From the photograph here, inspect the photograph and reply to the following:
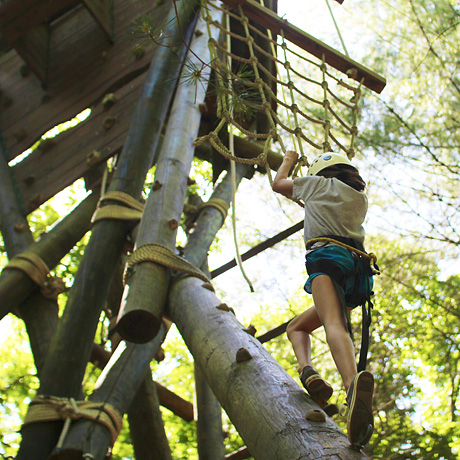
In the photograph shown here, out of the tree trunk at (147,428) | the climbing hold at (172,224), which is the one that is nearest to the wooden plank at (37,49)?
the climbing hold at (172,224)

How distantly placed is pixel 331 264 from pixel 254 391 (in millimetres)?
648

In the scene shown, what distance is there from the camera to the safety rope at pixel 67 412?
8.43 feet

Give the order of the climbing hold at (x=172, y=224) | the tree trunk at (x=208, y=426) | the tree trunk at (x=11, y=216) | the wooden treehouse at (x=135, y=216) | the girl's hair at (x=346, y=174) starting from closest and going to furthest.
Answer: the wooden treehouse at (x=135, y=216) → the girl's hair at (x=346, y=174) → the climbing hold at (x=172, y=224) → the tree trunk at (x=208, y=426) → the tree trunk at (x=11, y=216)

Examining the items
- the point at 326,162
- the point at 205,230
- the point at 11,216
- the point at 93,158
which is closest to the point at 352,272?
the point at 326,162

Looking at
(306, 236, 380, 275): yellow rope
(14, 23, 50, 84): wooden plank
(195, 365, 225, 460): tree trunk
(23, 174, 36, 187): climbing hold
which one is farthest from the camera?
(14, 23, 50, 84): wooden plank

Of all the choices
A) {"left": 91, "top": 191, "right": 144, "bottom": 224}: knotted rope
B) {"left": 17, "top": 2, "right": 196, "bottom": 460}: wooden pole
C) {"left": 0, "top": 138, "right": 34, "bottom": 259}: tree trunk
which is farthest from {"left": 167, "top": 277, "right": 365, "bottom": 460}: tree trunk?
{"left": 0, "top": 138, "right": 34, "bottom": 259}: tree trunk

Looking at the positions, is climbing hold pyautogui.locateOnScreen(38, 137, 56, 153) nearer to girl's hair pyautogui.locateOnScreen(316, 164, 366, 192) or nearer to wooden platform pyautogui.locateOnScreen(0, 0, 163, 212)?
wooden platform pyautogui.locateOnScreen(0, 0, 163, 212)

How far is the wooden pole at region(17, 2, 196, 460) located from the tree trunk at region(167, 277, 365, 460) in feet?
2.20

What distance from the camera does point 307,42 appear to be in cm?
356

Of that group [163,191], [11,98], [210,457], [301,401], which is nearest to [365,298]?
[301,401]

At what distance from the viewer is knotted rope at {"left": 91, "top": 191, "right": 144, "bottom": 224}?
138 inches

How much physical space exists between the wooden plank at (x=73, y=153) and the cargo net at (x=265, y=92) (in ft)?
2.81

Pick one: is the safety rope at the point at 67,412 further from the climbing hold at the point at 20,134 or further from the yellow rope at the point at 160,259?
the climbing hold at the point at 20,134

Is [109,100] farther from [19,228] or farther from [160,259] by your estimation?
[160,259]
